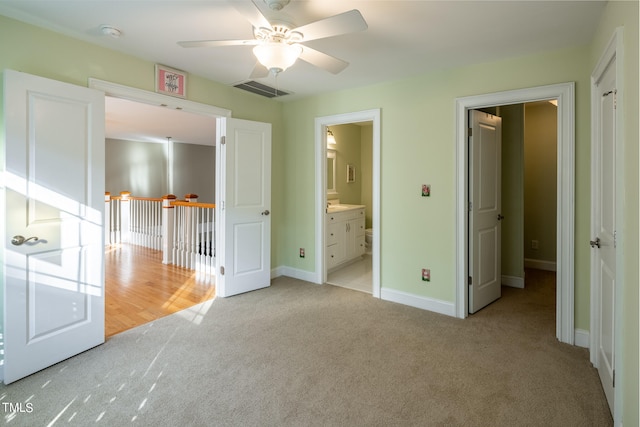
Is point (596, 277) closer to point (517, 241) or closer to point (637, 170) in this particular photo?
point (637, 170)

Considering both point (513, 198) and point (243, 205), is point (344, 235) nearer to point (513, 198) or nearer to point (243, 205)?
point (243, 205)

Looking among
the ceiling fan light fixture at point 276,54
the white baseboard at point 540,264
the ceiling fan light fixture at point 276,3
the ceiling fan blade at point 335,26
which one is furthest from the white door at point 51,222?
the white baseboard at point 540,264

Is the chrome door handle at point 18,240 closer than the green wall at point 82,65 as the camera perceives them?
Yes

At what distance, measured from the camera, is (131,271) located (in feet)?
16.1

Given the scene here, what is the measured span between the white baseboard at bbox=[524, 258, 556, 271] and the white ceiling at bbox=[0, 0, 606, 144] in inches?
141

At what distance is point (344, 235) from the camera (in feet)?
17.2

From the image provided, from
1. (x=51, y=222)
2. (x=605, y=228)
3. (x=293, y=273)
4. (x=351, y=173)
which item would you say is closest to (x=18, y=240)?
(x=51, y=222)

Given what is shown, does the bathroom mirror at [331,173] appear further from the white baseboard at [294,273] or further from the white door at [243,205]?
the white door at [243,205]

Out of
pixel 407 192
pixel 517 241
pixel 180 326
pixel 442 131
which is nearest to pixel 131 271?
pixel 180 326

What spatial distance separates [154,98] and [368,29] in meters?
2.01

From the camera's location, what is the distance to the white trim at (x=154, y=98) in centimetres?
281

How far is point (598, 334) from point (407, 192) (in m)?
1.93

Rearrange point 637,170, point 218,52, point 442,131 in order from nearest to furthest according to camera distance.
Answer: point 637,170 → point 218,52 → point 442,131

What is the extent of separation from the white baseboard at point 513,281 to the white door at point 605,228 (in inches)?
76.7
